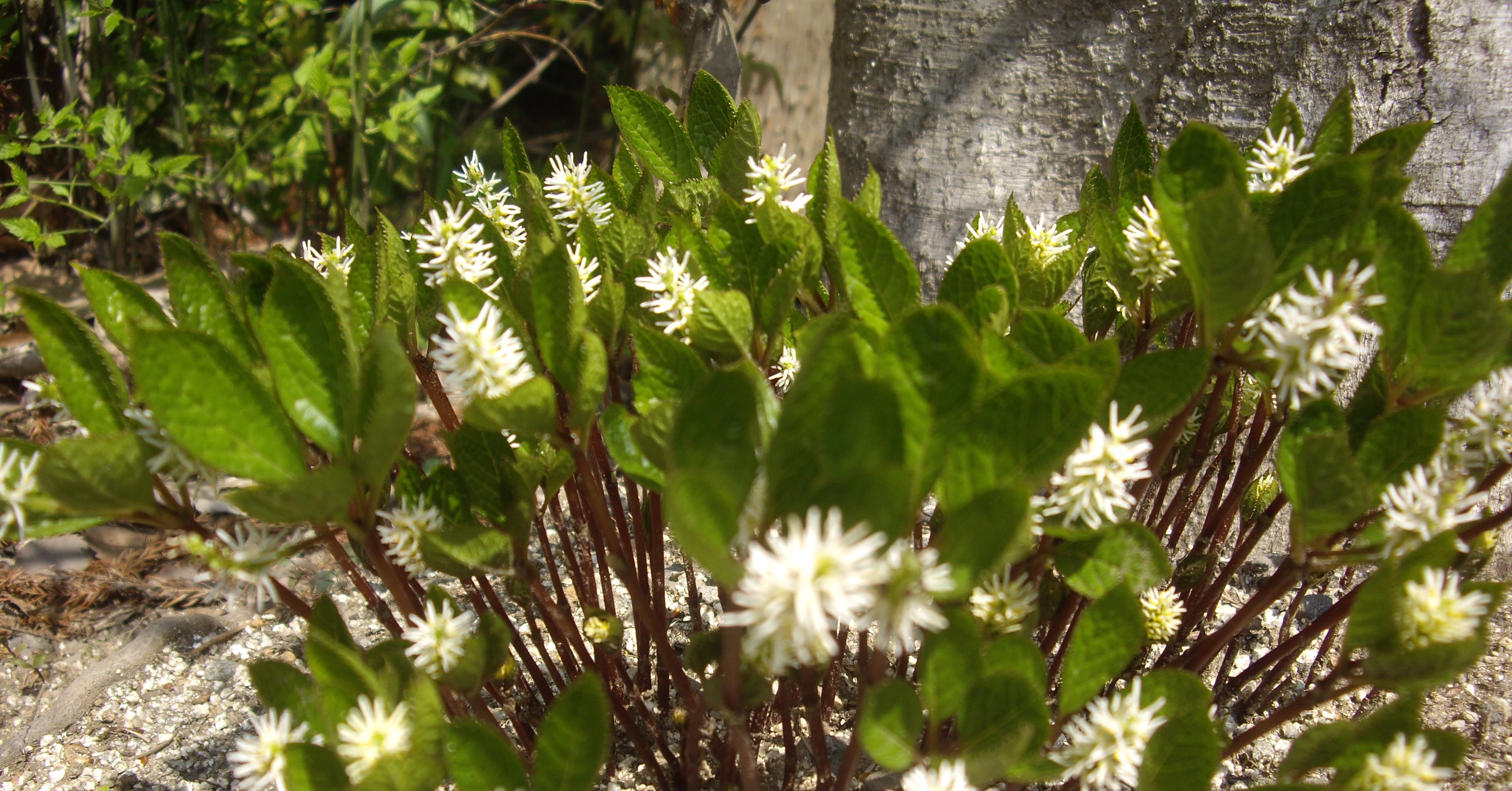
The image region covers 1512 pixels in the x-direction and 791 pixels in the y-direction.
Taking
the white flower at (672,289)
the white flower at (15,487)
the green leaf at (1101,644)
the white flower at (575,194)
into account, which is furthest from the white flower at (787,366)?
the white flower at (15,487)

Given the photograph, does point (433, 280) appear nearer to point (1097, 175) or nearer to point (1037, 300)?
point (1037, 300)

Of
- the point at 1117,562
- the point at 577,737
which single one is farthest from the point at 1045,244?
the point at 577,737

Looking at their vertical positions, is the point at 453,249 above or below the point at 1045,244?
below

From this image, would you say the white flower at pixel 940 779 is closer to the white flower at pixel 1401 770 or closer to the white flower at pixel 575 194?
the white flower at pixel 1401 770

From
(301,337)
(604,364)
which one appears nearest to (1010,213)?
(604,364)

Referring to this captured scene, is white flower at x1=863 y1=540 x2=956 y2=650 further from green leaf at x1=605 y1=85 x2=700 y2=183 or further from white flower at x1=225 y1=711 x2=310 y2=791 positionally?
green leaf at x1=605 y1=85 x2=700 y2=183

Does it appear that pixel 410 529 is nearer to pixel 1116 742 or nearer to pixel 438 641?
pixel 438 641
